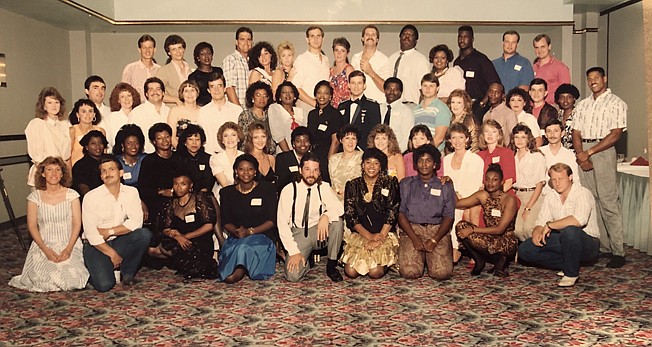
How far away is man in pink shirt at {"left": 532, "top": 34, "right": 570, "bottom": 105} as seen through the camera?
7.55 m

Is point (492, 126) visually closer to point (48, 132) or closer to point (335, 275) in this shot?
point (335, 275)

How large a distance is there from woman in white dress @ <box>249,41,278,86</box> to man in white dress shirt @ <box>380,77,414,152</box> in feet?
4.13

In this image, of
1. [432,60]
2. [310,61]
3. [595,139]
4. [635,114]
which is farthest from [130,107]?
[635,114]

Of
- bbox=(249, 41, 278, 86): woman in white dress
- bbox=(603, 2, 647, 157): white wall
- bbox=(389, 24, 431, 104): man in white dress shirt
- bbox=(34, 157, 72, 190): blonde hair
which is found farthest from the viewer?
bbox=(603, 2, 647, 157): white wall

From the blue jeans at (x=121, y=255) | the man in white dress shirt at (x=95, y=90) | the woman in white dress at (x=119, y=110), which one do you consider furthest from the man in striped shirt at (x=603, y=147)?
the man in white dress shirt at (x=95, y=90)

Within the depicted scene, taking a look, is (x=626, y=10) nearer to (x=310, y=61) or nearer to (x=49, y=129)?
(x=310, y=61)

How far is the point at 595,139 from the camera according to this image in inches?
252

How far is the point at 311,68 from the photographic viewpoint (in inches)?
289

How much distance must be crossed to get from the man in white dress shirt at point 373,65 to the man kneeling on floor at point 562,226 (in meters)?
2.19

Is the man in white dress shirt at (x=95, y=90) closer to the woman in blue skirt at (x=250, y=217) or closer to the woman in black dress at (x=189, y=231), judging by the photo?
the woman in black dress at (x=189, y=231)

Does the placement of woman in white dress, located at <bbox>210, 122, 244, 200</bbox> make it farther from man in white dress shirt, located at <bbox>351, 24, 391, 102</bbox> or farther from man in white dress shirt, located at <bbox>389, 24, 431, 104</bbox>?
man in white dress shirt, located at <bbox>389, 24, 431, 104</bbox>

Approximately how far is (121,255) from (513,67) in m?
4.50

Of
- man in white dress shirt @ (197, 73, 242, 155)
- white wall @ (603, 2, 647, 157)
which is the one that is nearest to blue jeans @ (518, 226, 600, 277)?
man in white dress shirt @ (197, 73, 242, 155)

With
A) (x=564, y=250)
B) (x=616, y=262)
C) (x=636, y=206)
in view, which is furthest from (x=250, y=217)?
(x=636, y=206)
